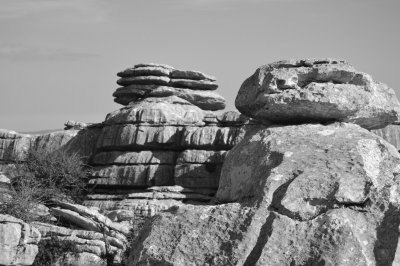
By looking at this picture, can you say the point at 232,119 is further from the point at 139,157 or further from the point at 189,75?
the point at 189,75

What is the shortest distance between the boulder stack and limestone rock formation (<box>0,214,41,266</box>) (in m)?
6.47

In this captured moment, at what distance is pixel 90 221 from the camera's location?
18125 millimetres

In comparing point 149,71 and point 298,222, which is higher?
point 149,71

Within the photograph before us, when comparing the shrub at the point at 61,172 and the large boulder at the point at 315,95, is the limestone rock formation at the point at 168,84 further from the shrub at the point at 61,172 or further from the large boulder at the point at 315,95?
the large boulder at the point at 315,95

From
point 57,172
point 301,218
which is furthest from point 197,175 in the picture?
point 301,218

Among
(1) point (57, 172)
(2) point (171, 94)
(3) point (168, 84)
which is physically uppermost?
(3) point (168, 84)

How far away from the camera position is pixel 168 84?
103ft

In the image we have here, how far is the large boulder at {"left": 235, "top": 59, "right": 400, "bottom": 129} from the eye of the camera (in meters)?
15.2

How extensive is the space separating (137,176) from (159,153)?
3.16ft

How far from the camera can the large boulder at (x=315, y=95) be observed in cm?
1522

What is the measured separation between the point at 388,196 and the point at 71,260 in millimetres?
7508

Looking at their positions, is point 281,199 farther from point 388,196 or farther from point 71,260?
point 71,260

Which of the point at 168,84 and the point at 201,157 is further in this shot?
Answer: the point at 168,84

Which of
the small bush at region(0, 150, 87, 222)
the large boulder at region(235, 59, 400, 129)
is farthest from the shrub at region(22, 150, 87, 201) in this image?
the large boulder at region(235, 59, 400, 129)
